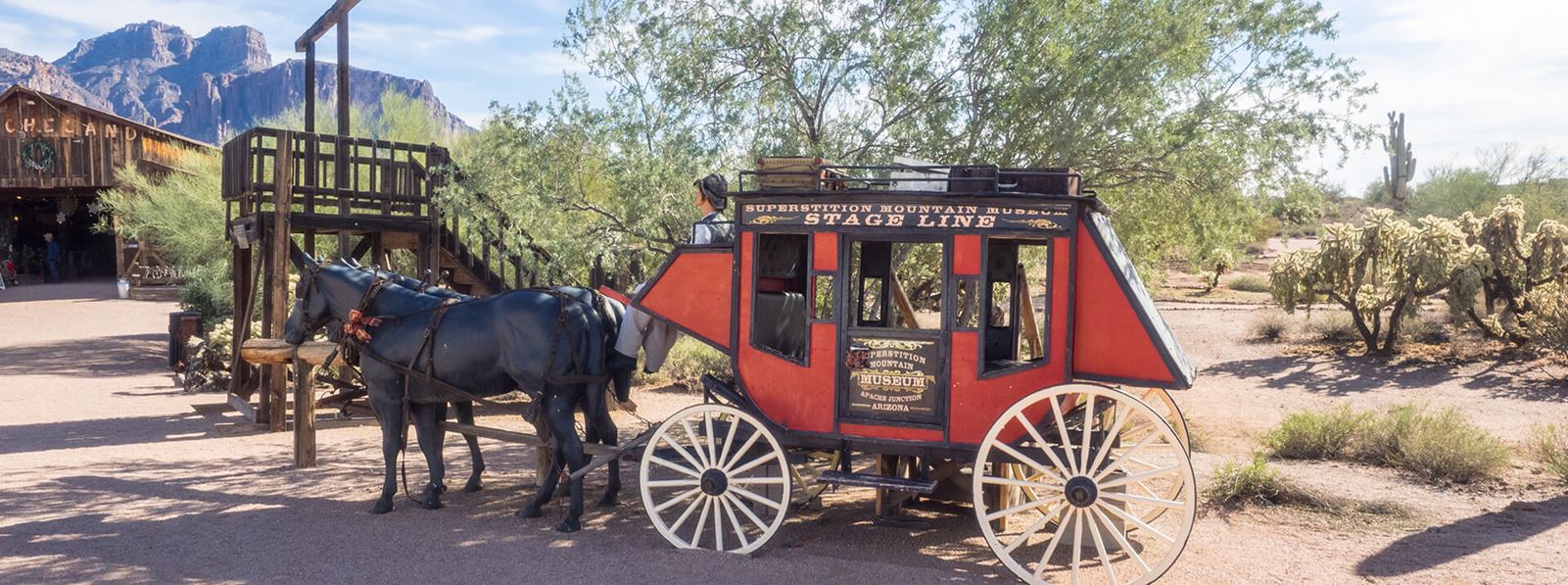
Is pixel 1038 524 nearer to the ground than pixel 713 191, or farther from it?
nearer to the ground

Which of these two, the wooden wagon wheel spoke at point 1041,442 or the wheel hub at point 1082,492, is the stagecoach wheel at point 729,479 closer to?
the wooden wagon wheel spoke at point 1041,442

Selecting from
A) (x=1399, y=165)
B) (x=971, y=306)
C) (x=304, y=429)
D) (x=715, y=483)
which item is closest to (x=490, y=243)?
(x=304, y=429)

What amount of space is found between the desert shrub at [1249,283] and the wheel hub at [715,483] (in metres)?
28.3

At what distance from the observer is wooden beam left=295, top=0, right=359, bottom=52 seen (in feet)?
46.0

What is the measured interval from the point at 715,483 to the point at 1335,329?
1695cm

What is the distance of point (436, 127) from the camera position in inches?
1101

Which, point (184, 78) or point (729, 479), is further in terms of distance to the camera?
point (184, 78)

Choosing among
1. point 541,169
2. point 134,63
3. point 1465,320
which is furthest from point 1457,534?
point 134,63

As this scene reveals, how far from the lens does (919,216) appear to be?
6.08m

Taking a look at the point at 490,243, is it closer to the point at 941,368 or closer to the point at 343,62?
the point at 343,62

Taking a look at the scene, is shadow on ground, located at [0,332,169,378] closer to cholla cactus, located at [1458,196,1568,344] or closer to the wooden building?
the wooden building

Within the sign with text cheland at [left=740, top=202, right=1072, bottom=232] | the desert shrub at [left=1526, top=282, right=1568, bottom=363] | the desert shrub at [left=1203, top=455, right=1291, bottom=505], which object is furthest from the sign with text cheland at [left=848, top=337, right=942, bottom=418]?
the desert shrub at [left=1526, top=282, right=1568, bottom=363]

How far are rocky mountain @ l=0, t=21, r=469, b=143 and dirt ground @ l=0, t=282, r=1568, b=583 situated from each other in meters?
99.2

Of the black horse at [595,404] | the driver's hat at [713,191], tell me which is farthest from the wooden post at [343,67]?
the driver's hat at [713,191]
